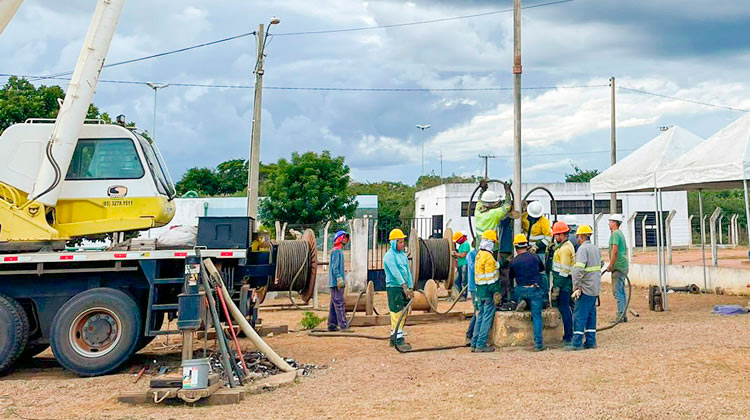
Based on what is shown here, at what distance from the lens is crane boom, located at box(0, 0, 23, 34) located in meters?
10.1

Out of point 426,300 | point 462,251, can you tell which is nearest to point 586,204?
point 462,251

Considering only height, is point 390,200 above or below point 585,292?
above

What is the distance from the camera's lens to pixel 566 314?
10898 millimetres

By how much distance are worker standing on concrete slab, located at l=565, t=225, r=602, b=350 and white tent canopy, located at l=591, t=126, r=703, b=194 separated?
6557mm

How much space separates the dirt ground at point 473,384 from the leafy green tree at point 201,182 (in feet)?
161

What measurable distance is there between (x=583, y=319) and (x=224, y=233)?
17.8 feet

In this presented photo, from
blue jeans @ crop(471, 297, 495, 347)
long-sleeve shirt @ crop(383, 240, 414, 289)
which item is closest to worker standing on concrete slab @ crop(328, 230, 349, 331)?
long-sleeve shirt @ crop(383, 240, 414, 289)

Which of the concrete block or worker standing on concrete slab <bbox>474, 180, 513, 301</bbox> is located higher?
worker standing on concrete slab <bbox>474, 180, 513, 301</bbox>

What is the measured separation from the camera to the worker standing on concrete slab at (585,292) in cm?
1044

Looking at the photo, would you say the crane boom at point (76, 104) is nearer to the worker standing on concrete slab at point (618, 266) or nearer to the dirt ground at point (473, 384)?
the dirt ground at point (473, 384)

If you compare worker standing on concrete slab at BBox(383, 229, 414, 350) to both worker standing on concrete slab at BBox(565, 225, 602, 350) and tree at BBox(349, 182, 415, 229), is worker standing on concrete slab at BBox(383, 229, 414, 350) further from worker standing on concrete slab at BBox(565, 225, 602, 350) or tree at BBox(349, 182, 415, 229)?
tree at BBox(349, 182, 415, 229)

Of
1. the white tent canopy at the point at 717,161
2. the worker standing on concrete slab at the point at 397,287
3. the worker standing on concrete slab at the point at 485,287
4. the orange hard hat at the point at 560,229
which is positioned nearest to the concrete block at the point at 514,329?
the worker standing on concrete slab at the point at 485,287

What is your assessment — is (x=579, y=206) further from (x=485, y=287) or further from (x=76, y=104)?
(x=76, y=104)

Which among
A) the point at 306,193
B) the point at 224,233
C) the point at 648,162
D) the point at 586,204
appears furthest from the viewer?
the point at 586,204
